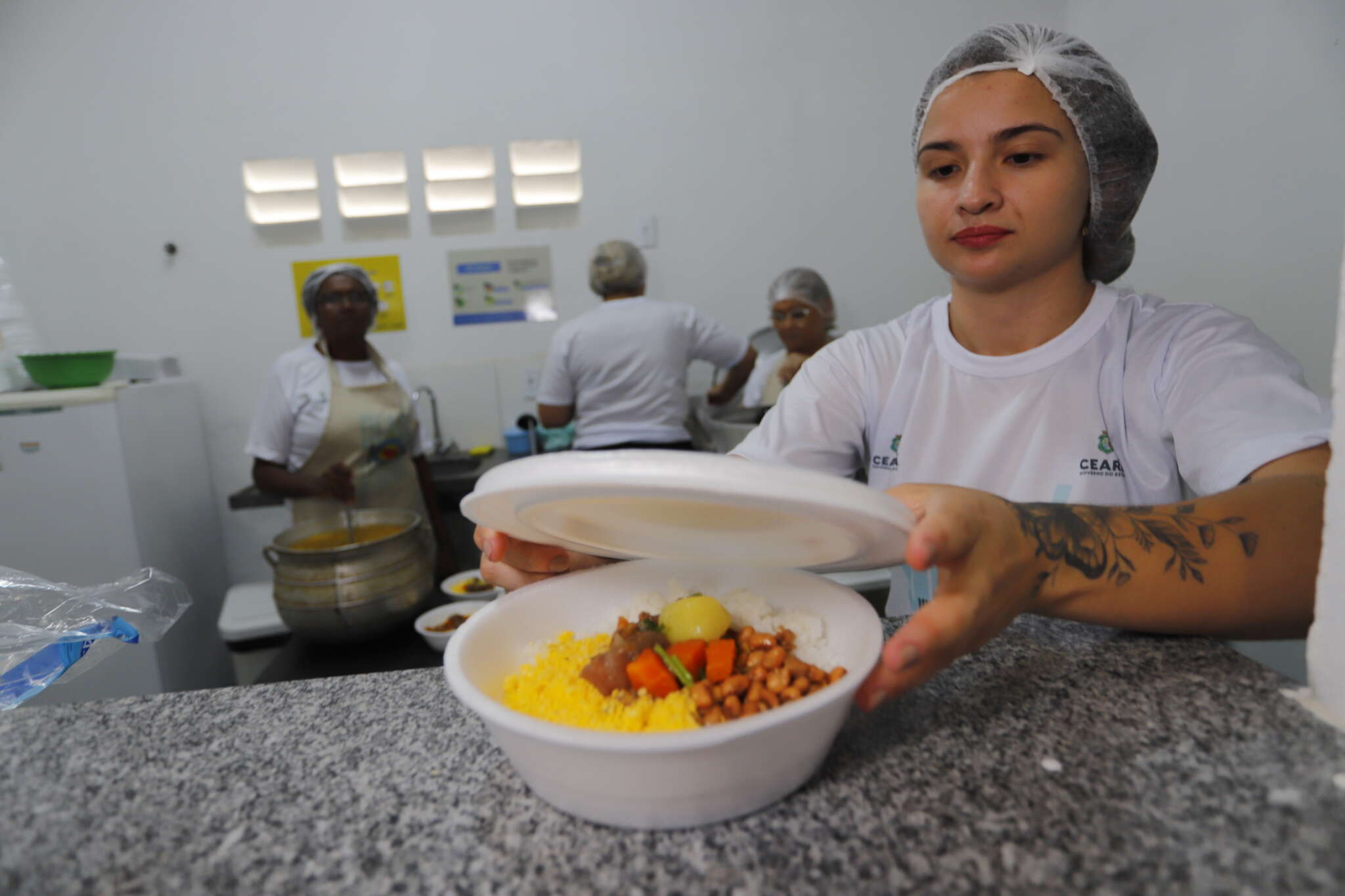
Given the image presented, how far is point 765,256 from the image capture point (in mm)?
3297

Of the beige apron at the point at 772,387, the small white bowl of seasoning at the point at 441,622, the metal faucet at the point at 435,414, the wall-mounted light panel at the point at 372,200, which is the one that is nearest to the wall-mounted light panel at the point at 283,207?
the wall-mounted light panel at the point at 372,200

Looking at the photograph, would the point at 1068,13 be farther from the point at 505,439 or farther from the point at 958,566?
the point at 958,566

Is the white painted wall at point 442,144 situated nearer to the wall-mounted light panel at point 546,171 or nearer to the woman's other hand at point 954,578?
→ the wall-mounted light panel at point 546,171

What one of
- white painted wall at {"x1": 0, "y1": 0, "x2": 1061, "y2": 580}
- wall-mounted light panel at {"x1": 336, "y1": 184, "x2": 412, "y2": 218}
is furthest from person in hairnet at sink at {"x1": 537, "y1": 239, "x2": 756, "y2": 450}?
wall-mounted light panel at {"x1": 336, "y1": 184, "x2": 412, "y2": 218}

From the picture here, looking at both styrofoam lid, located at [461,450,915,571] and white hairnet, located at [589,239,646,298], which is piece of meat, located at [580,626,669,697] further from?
white hairnet, located at [589,239,646,298]

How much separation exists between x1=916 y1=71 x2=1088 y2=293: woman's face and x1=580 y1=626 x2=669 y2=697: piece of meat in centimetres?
78

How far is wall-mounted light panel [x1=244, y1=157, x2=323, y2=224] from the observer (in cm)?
313

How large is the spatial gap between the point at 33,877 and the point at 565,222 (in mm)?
3014

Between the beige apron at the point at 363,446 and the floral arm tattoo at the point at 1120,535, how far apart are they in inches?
97.7

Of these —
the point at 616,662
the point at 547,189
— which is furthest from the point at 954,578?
the point at 547,189

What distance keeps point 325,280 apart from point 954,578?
259 cm

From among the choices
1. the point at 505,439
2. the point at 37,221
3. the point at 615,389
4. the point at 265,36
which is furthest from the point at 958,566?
the point at 37,221

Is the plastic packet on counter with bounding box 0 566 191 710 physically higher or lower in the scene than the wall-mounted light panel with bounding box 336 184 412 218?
lower

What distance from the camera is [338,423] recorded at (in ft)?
8.91
